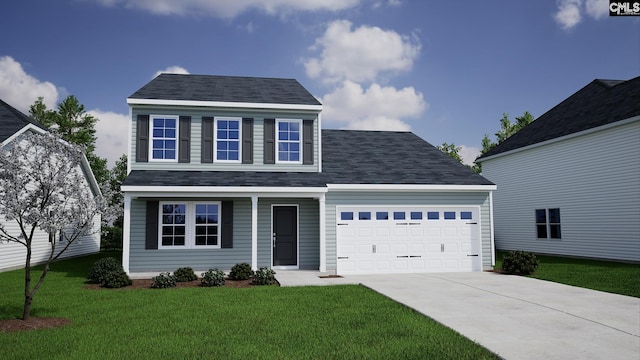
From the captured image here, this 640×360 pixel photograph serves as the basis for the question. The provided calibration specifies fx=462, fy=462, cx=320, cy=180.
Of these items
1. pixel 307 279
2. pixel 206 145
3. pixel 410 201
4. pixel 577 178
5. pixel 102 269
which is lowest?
pixel 307 279

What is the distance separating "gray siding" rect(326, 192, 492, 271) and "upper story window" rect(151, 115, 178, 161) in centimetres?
576

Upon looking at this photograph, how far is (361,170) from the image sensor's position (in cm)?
1714

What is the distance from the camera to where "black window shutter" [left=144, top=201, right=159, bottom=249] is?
15320mm

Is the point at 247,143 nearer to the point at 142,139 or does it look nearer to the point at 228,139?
the point at 228,139

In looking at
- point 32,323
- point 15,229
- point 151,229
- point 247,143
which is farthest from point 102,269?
point 247,143

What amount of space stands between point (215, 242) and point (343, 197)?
466 centimetres

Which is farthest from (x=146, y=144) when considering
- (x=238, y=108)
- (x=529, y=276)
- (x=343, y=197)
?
(x=529, y=276)

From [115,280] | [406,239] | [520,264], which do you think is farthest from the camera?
[406,239]

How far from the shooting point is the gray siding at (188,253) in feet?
50.4

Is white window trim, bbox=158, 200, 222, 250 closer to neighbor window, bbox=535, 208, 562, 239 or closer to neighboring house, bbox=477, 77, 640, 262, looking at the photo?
neighboring house, bbox=477, 77, 640, 262

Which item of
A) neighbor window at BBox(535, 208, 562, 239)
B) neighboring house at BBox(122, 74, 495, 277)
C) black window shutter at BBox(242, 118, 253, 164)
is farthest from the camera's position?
neighbor window at BBox(535, 208, 562, 239)

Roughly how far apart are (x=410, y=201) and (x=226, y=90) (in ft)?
26.6

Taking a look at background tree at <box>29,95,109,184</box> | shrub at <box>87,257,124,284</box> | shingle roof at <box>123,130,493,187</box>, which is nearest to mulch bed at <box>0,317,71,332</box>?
shrub at <box>87,257,124,284</box>

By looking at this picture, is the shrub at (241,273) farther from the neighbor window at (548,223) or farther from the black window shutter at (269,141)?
the neighbor window at (548,223)
